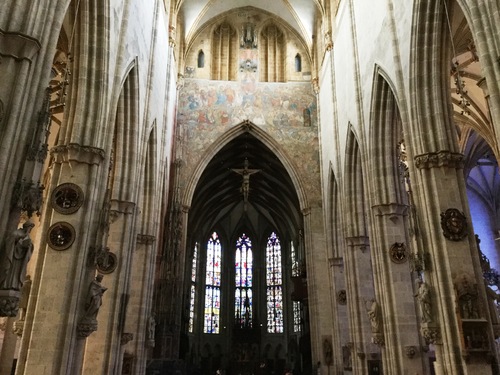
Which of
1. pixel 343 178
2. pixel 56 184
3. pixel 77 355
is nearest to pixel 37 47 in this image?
pixel 56 184

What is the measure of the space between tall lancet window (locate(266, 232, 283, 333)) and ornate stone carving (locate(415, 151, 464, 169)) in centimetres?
2794

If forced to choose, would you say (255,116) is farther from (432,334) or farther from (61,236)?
(432,334)

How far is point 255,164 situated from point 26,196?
24.2m

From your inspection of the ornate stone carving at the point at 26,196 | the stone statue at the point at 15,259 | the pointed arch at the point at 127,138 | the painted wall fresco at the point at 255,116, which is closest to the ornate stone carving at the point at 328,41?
the painted wall fresco at the point at 255,116

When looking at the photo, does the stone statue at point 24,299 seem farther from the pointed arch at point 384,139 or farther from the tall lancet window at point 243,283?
the tall lancet window at point 243,283

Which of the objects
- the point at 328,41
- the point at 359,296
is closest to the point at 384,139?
the point at 359,296

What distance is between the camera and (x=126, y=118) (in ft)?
45.6

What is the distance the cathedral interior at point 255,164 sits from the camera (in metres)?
8.51

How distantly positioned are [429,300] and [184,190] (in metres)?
14.6

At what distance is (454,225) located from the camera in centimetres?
998

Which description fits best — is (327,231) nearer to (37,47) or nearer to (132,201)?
(132,201)

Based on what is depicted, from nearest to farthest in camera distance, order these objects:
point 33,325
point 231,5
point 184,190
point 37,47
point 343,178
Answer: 1. point 37,47
2. point 33,325
3. point 343,178
4. point 184,190
5. point 231,5

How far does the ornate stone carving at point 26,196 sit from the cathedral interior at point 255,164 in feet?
0.06

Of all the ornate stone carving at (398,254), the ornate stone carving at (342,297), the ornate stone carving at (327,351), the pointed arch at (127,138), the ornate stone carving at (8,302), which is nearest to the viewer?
the ornate stone carving at (8,302)
